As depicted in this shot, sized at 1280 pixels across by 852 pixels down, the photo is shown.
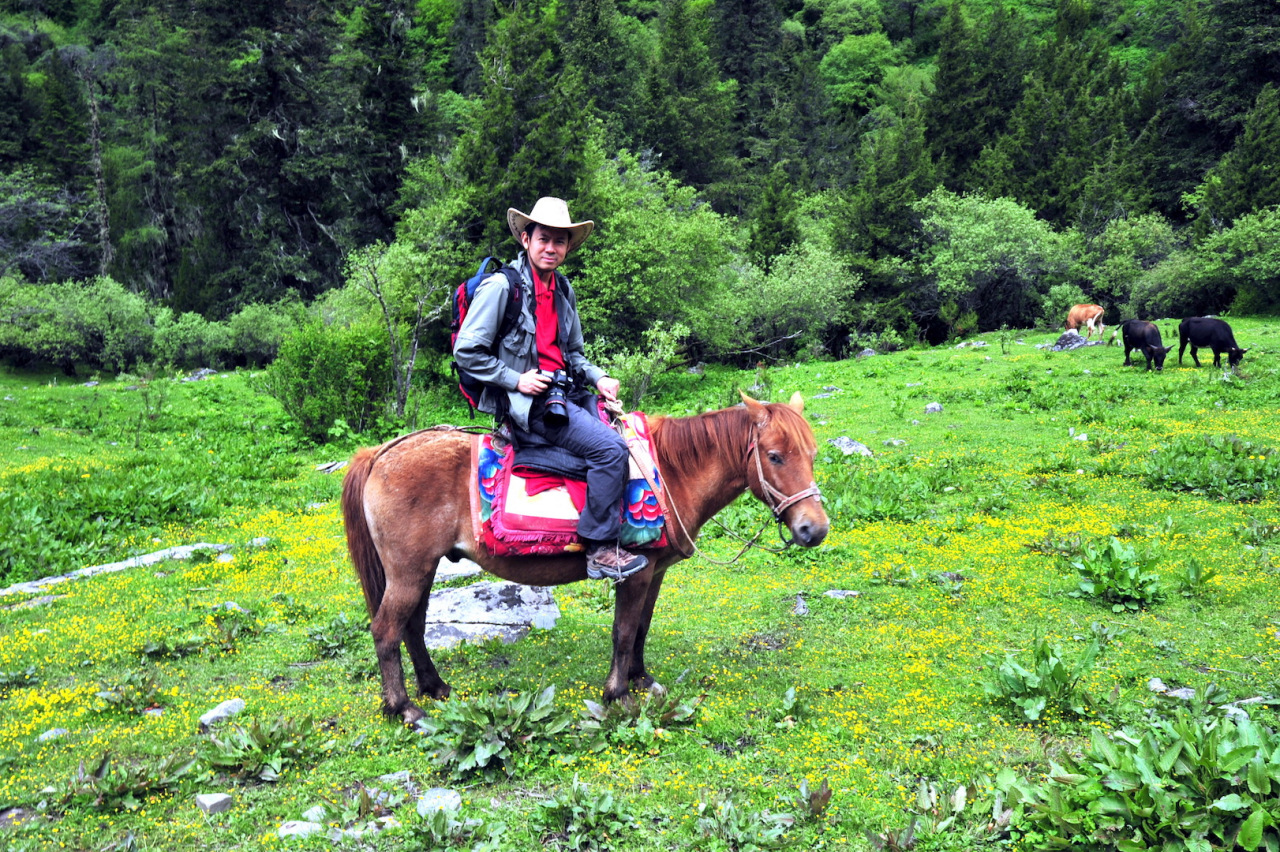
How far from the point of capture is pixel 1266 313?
3709 cm

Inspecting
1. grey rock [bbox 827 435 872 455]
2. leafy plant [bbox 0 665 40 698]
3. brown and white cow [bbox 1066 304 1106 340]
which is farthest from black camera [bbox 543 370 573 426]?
brown and white cow [bbox 1066 304 1106 340]

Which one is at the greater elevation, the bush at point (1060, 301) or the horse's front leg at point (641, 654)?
the horse's front leg at point (641, 654)

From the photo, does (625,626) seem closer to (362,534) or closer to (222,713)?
(362,534)

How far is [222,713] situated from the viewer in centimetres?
638

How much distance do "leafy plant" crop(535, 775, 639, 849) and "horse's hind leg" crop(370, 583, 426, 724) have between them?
1.93 m

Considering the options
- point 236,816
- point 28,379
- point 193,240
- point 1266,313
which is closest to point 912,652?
point 236,816

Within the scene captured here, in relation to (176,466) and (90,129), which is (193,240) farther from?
(176,466)

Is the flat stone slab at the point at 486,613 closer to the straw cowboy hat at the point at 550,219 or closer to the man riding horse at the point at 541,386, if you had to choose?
the man riding horse at the point at 541,386

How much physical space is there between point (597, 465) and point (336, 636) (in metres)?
4.12

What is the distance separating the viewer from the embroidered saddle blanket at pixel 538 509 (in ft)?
20.1

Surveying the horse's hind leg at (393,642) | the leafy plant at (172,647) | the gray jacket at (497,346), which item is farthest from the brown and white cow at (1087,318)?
the leafy plant at (172,647)

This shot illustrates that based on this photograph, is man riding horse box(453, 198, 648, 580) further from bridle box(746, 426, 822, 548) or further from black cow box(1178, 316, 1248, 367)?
black cow box(1178, 316, 1248, 367)

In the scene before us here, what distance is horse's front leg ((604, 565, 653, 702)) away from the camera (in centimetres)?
622

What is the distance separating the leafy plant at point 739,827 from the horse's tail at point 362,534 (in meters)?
A: 3.33
